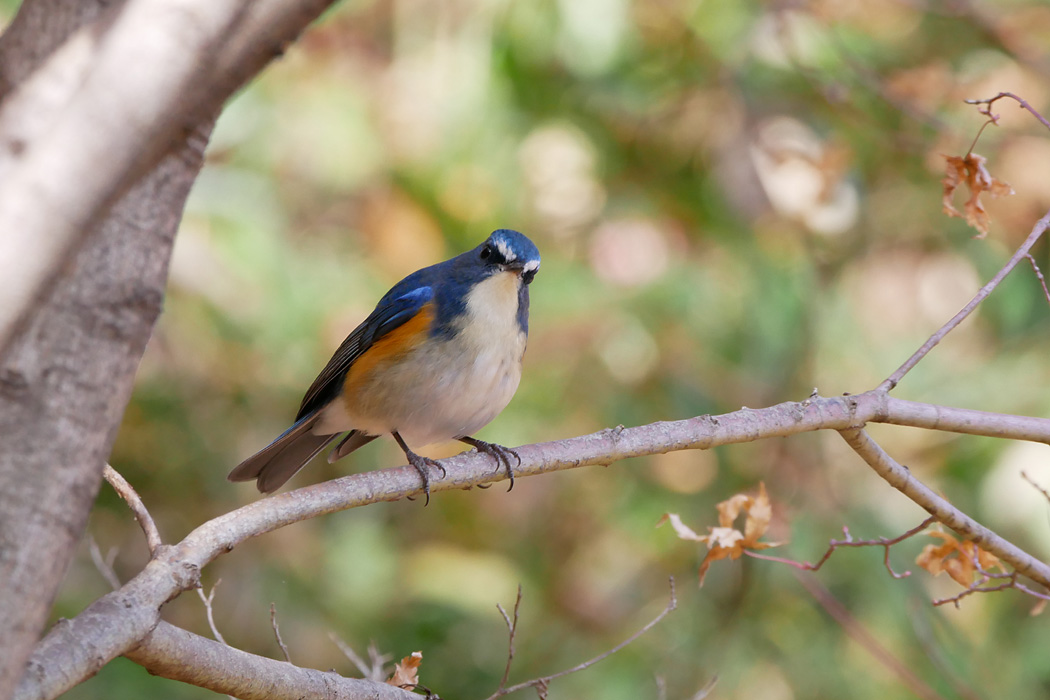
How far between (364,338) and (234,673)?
210 cm

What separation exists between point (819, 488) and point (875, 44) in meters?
2.63

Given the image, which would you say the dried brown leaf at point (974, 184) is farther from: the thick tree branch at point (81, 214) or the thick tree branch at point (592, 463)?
the thick tree branch at point (81, 214)

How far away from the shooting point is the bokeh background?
5.09 metres

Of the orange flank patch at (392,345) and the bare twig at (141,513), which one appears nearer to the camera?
the bare twig at (141,513)

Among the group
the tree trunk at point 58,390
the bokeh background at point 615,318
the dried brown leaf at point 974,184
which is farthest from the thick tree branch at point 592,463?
the bokeh background at point 615,318

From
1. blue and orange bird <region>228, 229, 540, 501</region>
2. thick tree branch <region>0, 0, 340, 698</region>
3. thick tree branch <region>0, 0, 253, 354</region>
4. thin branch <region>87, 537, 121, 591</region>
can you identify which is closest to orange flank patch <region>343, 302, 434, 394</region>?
blue and orange bird <region>228, 229, 540, 501</region>

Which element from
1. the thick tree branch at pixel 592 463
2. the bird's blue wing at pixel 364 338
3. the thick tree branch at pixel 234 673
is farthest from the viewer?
the bird's blue wing at pixel 364 338

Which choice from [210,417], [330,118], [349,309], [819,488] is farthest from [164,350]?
[819,488]

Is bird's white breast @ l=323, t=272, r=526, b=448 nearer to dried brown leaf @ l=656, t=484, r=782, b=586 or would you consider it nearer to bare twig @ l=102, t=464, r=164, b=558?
dried brown leaf @ l=656, t=484, r=782, b=586

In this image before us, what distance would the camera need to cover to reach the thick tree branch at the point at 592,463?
1.96 meters

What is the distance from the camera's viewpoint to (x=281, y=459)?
3883 mm

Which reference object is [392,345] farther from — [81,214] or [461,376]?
[81,214]

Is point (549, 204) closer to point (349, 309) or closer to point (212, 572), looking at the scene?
point (349, 309)

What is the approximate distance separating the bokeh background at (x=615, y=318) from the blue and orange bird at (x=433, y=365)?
132 cm
